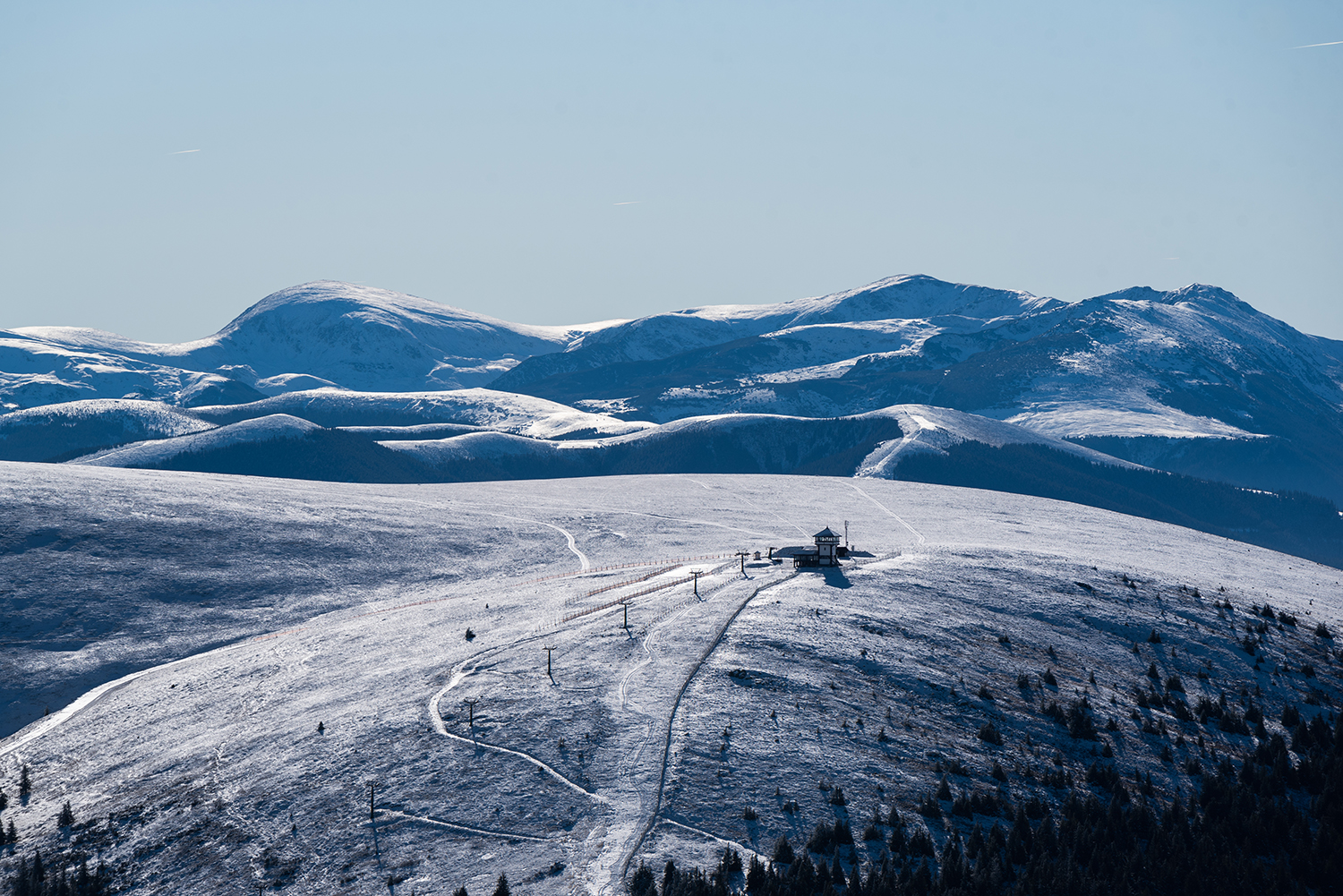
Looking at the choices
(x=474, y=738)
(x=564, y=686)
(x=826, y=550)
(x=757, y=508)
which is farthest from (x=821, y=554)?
(x=757, y=508)

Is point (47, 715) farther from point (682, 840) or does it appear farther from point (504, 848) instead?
point (682, 840)

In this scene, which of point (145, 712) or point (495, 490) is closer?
point (145, 712)

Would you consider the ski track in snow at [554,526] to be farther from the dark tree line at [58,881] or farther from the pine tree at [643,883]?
the pine tree at [643,883]

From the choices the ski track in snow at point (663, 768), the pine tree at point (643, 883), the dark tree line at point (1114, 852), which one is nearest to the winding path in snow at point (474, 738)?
the ski track in snow at point (663, 768)

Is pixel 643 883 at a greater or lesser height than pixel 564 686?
lesser

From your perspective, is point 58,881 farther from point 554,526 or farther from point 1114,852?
point 554,526

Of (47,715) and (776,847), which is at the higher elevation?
(776,847)

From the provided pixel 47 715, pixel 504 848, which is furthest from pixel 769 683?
pixel 47 715
